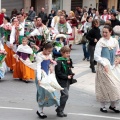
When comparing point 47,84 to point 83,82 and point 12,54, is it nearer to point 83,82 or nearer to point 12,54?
point 83,82

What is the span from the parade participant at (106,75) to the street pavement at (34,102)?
32 centimetres

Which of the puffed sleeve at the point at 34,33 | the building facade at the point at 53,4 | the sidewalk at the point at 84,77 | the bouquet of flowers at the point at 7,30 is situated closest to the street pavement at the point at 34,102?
the sidewalk at the point at 84,77

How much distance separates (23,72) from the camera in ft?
38.5

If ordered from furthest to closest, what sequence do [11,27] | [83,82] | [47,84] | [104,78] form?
[11,27]
[83,82]
[104,78]
[47,84]

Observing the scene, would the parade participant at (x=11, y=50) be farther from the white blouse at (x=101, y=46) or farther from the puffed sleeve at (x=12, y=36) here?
the white blouse at (x=101, y=46)

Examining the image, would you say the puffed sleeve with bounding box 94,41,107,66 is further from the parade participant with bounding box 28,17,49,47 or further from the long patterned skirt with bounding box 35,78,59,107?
the parade participant with bounding box 28,17,49,47

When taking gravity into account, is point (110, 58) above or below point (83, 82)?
above

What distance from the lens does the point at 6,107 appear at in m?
8.95

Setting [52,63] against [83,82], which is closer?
[52,63]

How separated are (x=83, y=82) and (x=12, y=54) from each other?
97.1 inches

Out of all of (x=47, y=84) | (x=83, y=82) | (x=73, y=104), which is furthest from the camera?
(x=83, y=82)

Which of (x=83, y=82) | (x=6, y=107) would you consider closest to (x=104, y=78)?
(x=6, y=107)

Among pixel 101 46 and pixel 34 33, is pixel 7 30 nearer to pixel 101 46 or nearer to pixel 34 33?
pixel 34 33

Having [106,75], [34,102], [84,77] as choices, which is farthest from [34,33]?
[106,75]
